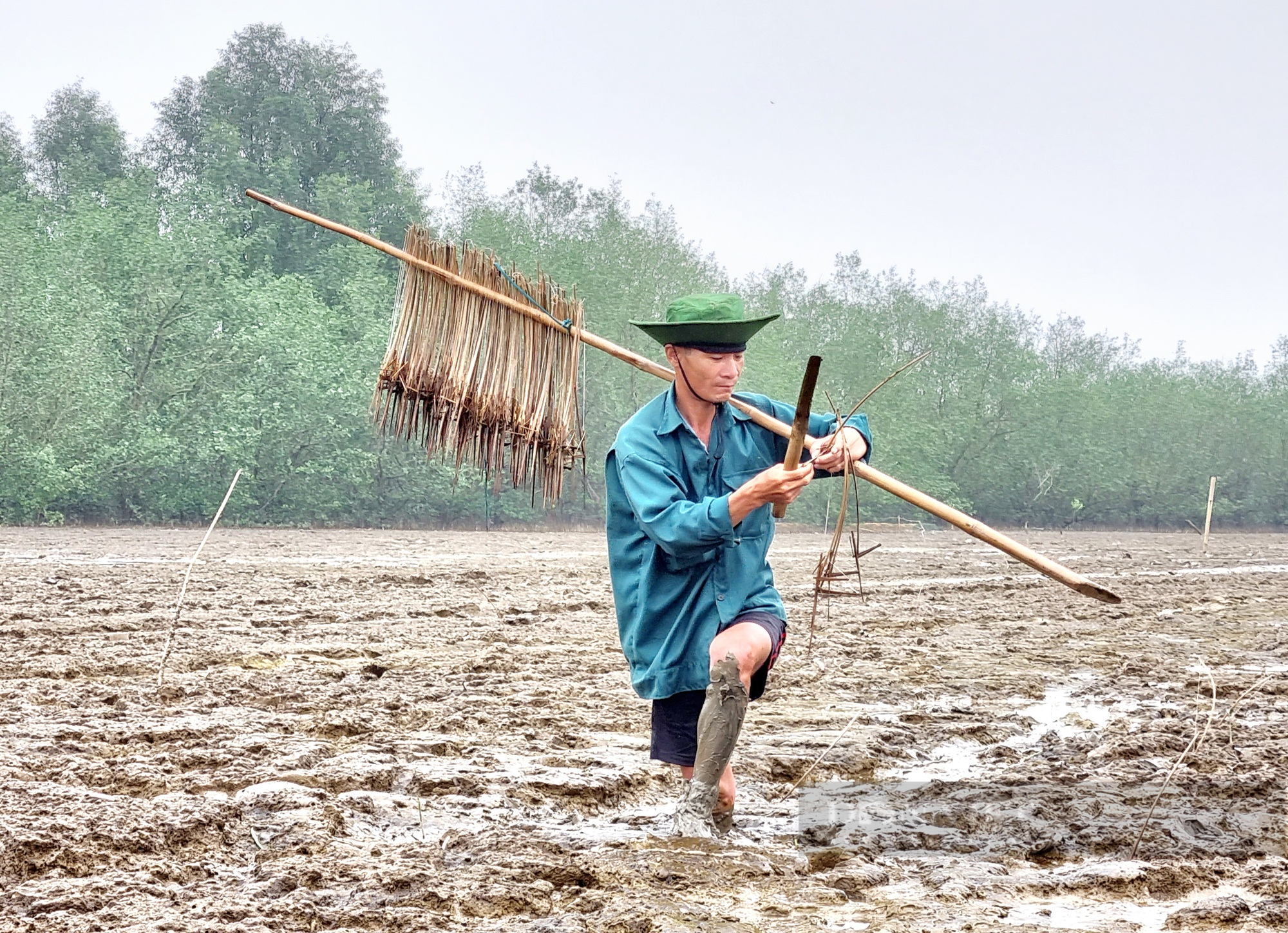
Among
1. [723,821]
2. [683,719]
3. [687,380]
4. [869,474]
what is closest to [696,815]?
[723,821]

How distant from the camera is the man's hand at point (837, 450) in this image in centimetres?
394

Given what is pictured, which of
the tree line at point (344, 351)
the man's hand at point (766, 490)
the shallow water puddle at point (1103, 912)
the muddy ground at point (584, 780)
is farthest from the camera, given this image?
the tree line at point (344, 351)

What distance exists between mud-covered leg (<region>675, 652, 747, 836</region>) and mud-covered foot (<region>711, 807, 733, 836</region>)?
8 centimetres

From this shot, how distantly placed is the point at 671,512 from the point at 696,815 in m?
1.00

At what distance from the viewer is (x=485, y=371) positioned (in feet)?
17.2

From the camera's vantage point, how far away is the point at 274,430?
33.0 m

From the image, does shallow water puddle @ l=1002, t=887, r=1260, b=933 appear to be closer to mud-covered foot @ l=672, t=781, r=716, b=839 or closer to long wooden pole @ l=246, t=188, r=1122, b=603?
long wooden pole @ l=246, t=188, r=1122, b=603

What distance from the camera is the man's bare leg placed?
3.74 m

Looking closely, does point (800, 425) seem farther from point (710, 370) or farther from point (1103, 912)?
point (1103, 912)

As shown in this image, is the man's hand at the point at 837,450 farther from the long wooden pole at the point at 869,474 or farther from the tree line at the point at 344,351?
the tree line at the point at 344,351

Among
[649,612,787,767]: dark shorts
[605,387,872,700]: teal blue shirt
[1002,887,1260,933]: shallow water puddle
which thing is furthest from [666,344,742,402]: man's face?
[1002,887,1260,933]: shallow water puddle

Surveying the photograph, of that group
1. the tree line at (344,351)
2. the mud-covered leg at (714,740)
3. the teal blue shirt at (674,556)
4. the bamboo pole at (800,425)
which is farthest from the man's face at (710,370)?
the tree line at (344,351)

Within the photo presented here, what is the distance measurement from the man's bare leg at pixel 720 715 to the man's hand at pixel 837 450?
583mm

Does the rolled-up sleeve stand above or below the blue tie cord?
below
